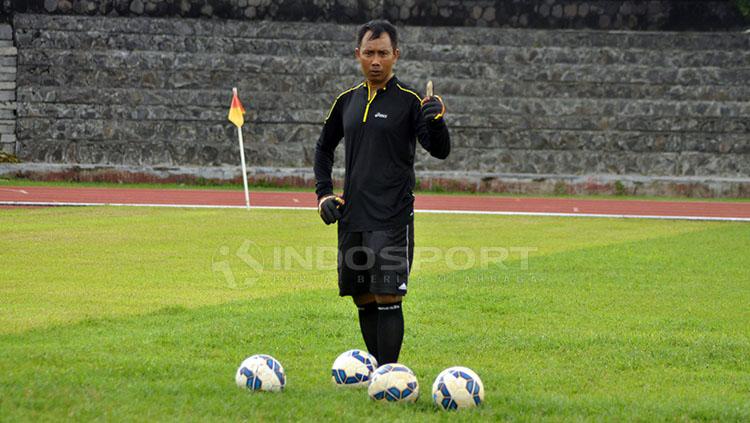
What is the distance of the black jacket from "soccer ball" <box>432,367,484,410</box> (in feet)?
3.56

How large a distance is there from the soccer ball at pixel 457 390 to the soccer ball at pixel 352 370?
60cm

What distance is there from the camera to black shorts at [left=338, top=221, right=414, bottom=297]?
7012 mm

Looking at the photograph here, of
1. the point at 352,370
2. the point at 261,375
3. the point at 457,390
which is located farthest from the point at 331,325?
the point at 457,390

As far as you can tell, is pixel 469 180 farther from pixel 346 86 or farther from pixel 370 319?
pixel 370 319

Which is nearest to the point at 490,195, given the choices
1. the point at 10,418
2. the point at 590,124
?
the point at 590,124

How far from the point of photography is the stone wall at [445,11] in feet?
108

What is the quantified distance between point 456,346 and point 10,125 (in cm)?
2358

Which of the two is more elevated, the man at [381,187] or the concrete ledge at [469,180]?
the man at [381,187]

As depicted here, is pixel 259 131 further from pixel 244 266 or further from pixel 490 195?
pixel 244 266

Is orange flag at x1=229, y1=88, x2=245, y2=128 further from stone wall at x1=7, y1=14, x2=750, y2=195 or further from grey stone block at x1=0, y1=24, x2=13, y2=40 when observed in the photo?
grey stone block at x1=0, y1=24, x2=13, y2=40

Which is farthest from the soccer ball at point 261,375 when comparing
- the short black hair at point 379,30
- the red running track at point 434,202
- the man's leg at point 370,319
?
the red running track at point 434,202

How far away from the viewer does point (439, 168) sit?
2942 centimetres

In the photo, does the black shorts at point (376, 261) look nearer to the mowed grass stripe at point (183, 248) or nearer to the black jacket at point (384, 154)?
the black jacket at point (384, 154)

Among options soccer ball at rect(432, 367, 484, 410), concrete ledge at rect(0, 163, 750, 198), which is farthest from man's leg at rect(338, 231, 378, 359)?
concrete ledge at rect(0, 163, 750, 198)
